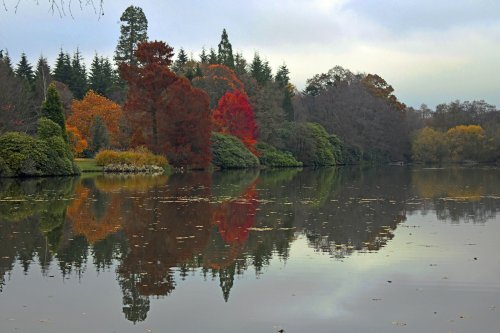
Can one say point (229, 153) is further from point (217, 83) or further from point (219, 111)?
point (217, 83)

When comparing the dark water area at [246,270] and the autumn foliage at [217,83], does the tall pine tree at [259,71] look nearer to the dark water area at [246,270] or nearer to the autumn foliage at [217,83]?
the autumn foliage at [217,83]

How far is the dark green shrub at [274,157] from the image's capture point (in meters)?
65.0

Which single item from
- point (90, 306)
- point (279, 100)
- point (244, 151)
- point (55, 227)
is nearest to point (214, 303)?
point (90, 306)

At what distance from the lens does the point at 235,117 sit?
60750 millimetres

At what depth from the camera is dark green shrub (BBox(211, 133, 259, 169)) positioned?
55094mm

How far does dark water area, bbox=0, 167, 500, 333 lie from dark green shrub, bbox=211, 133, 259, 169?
36.6 meters

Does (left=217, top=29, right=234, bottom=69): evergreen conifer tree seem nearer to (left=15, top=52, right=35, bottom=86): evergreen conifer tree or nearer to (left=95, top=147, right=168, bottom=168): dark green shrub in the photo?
(left=15, top=52, right=35, bottom=86): evergreen conifer tree

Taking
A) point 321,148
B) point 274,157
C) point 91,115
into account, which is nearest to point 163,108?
point 91,115

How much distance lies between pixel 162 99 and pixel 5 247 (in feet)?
124

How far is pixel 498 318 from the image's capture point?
7.02 m

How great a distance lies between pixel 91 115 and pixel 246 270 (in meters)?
48.5

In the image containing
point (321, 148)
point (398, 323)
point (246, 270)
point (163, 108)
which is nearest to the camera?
point (398, 323)

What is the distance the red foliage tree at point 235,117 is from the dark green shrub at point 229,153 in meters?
2.86

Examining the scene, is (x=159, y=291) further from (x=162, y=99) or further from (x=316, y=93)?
(x=316, y=93)
